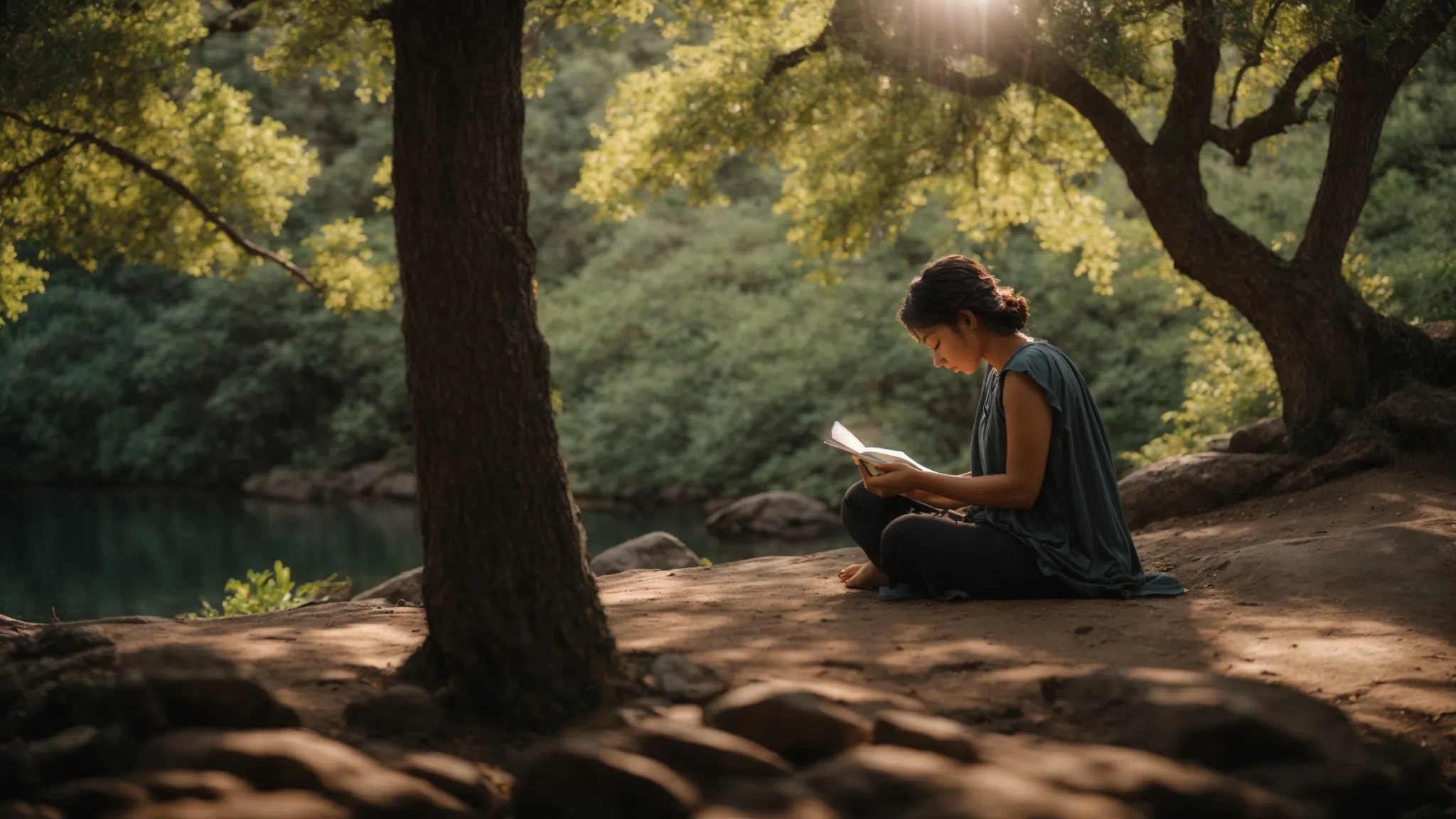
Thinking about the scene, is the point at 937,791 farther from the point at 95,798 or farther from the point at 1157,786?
the point at 95,798

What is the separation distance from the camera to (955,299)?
4770 millimetres

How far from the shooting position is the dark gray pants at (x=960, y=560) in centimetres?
480

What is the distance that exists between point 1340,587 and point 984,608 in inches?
59.1

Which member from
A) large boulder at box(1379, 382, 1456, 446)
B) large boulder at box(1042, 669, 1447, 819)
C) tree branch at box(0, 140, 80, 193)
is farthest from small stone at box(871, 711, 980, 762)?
→ tree branch at box(0, 140, 80, 193)

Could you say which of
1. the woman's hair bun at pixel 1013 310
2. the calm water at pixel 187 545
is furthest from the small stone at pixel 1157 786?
Answer: the calm water at pixel 187 545

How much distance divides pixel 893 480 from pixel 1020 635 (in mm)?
827

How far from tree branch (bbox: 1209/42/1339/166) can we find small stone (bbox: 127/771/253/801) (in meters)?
7.62

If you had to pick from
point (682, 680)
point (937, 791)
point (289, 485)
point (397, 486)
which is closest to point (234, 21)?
point (682, 680)

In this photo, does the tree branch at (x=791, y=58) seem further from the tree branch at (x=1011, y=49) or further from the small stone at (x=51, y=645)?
the small stone at (x=51, y=645)

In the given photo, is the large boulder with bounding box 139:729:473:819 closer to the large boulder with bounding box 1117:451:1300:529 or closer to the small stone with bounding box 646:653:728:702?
the small stone with bounding box 646:653:728:702

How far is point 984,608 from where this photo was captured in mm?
4730

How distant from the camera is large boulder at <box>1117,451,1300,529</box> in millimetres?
8023

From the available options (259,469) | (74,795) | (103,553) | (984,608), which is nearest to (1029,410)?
(984,608)

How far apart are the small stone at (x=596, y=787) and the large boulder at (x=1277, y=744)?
115cm
